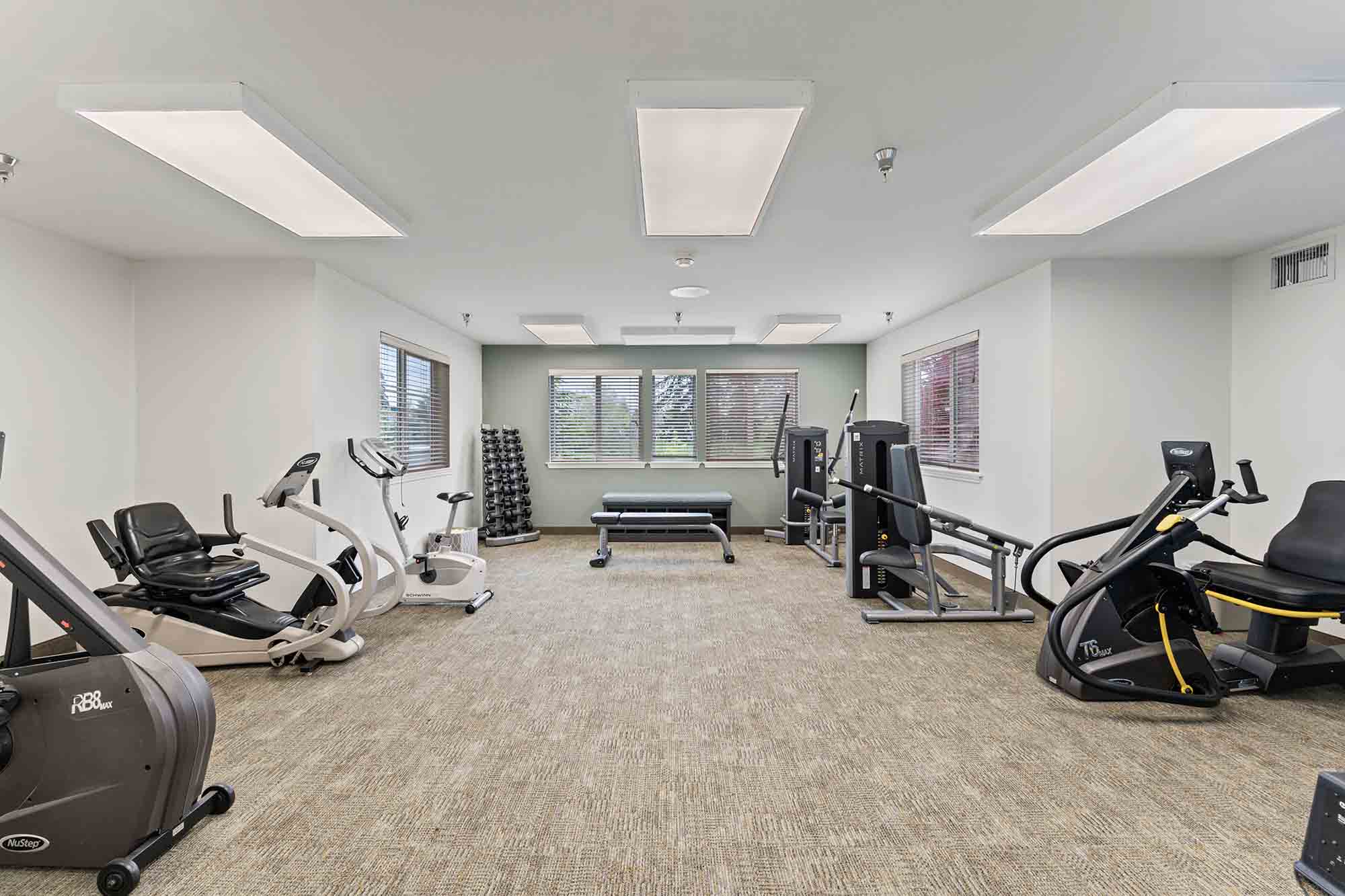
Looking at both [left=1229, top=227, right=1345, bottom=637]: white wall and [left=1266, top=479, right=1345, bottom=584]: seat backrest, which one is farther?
[left=1229, top=227, right=1345, bottom=637]: white wall

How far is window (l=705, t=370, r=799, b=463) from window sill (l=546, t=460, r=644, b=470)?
38.3 inches

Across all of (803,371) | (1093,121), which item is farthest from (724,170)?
(803,371)

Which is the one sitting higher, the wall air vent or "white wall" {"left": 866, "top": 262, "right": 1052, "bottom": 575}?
the wall air vent

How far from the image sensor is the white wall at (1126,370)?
14.2 feet

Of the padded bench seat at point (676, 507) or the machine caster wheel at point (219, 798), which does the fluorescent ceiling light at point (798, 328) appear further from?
the machine caster wheel at point (219, 798)

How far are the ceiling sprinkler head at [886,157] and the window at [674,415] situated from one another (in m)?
5.53

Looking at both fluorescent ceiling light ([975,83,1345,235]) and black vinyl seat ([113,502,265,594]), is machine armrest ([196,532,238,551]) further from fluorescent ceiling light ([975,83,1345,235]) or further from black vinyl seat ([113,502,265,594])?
fluorescent ceiling light ([975,83,1345,235])

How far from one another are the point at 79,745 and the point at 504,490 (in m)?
5.78

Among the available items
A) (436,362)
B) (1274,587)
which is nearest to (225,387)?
(436,362)

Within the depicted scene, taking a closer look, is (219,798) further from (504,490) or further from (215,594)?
(504,490)

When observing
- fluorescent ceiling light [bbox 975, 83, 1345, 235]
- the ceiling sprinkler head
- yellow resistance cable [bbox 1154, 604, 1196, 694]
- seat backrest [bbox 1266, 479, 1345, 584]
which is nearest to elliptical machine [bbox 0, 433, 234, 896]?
the ceiling sprinkler head

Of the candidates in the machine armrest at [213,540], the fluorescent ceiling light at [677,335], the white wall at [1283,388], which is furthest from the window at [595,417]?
the white wall at [1283,388]

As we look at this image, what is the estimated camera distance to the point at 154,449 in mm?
4184

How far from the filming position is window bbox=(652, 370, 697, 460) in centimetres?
815
